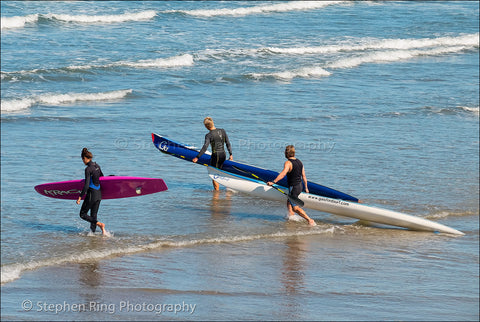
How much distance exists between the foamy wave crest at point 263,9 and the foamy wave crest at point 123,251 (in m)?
28.7

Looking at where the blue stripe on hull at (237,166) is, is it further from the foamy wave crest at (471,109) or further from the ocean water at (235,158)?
the foamy wave crest at (471,109)

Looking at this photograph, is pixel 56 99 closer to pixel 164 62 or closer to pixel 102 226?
pixel 164 62

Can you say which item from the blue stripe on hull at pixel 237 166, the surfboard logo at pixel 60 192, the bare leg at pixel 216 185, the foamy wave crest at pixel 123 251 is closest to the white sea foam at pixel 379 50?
the blue stripe on hull at pixel 237 166

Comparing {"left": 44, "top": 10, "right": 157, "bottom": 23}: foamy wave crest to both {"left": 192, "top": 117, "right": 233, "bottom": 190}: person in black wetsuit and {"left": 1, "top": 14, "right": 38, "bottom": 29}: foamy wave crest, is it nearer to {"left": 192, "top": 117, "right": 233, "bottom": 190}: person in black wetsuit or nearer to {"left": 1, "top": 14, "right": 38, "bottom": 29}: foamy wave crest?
{"left": 1, "top": 14, "right": 38, "bottom": 29}: foamy wave crest

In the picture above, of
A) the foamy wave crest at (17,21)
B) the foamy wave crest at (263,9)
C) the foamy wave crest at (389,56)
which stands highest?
the foamy wave crest at (263,9)

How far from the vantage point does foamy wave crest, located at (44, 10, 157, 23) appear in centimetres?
3569

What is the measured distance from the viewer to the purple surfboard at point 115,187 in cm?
1191

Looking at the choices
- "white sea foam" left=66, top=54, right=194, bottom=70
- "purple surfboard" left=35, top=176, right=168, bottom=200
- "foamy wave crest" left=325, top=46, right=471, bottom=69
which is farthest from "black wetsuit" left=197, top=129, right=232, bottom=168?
"foamy wave crest" left=325, top=46, right=471, bottom=69

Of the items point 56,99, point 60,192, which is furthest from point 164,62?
point 60,192

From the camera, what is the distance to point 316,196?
1245cm

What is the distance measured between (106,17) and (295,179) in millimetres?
27178

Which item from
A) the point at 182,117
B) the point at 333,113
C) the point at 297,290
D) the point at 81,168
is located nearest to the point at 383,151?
the point at 333,113

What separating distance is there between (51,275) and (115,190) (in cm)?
282

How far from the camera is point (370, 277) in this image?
9461 mm
